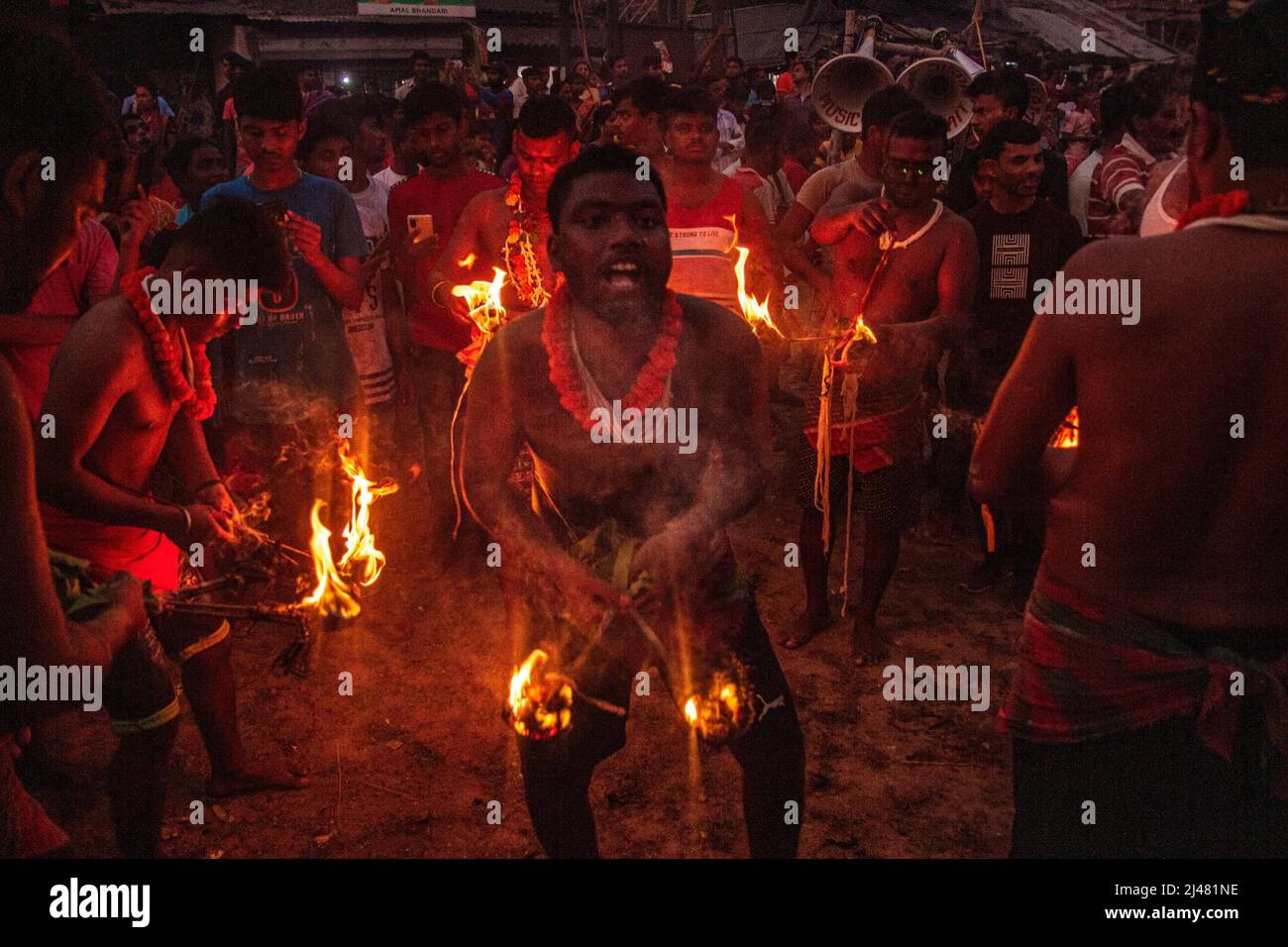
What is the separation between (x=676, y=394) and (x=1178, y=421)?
1440 millimetres

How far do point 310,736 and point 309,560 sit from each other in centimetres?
114

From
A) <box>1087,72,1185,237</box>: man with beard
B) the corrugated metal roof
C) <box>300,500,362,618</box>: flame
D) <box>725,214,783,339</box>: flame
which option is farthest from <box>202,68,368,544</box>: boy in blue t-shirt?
the corrugated metal roof

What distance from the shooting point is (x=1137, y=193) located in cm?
573

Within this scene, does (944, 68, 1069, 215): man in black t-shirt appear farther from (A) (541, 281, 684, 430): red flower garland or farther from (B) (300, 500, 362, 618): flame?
(B) (300, 500, 362, 618): flame

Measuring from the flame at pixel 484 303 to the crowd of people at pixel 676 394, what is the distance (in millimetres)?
248

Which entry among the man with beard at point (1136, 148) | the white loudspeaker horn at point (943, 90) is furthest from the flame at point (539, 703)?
the white loudspeaker horn at point (943, 90)

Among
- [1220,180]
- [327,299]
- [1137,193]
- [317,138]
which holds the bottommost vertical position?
[1220,180]

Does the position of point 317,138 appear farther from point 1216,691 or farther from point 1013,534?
point 1216,691

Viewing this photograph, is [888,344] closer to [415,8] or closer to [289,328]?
[289,328]

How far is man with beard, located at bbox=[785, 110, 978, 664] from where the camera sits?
483 cm

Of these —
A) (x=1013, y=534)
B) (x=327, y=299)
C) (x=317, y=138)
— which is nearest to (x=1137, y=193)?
(x=1013, y=534)

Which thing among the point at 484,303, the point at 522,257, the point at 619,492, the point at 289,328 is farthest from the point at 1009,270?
the point at 289,328

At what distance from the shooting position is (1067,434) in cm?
248

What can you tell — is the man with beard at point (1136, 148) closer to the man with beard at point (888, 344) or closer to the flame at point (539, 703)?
the man with beard at point (888, 344)
